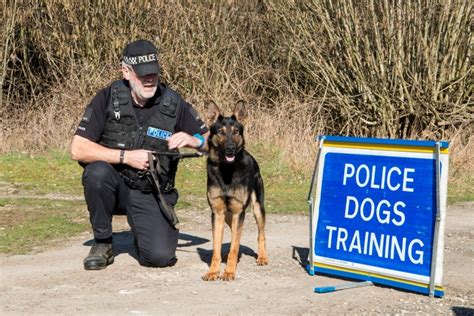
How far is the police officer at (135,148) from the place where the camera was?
6.23m

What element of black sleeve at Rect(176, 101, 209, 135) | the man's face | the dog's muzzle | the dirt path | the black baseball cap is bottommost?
the dirt path

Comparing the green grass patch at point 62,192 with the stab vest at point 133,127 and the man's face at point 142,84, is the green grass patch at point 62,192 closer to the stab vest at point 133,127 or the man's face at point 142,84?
the stab vest at point 133,127

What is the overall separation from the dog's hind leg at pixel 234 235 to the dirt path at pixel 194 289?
11cm

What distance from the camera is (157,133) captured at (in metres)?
6.43

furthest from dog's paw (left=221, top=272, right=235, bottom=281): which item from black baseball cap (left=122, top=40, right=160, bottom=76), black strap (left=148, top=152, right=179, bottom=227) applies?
black baseball cap (left=122, top=40, right=160, bottom=76)

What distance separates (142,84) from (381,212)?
2276 millimetres

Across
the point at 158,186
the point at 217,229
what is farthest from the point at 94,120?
the point at 217,229

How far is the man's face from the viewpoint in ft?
20.6

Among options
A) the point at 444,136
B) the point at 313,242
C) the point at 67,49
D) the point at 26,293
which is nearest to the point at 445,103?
the point at 444,136

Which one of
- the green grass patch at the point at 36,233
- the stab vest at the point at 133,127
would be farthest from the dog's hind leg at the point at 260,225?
the green grass patch at the point at 36,233

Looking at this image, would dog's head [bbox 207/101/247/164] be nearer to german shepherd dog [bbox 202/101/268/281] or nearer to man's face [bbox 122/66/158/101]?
german shepherd dog [bbox 202/101/268/281]

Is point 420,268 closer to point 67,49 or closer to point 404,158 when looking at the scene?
point 404,158

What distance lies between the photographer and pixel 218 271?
5.90 metres

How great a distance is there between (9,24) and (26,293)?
11825 millimetres
